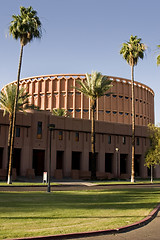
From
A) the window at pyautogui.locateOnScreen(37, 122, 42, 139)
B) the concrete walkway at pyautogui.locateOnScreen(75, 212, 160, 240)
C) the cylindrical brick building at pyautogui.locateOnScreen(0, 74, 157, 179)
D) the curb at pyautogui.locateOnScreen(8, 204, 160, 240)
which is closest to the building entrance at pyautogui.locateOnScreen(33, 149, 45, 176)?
the cylindrical brick building at pyautogui.locateOnScreen(0, 74, 157, 179)

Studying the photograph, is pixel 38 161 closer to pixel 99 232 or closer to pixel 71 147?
pixel 71 147

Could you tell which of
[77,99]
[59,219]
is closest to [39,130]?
[59,219]

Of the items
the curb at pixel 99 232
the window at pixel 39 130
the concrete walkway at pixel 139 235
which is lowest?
the concrete walkway at pixel 139 235

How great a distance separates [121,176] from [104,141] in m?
6.67

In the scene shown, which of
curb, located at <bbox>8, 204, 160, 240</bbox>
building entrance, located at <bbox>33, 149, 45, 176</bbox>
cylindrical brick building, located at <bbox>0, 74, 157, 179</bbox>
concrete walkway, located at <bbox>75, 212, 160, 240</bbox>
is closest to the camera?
curb, located at <bbox>8, 204, 160, 240</bbox>

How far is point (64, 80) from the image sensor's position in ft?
295

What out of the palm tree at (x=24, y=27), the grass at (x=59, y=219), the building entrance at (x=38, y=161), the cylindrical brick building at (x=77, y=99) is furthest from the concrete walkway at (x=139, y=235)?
the cylindrical brick building at (x=77, y=99)

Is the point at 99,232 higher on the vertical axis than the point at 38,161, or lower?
lower

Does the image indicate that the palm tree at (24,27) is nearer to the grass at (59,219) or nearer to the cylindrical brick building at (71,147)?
the cylindrical brick building at (71,147)

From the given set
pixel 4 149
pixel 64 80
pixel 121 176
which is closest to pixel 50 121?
pixel 4 149

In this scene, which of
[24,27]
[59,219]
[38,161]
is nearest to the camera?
[59,219]

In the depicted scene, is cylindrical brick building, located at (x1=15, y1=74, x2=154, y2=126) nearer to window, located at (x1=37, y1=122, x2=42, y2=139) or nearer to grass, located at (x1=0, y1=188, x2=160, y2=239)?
window, located at (x1=37, y1=122, x2=42, y2=139)

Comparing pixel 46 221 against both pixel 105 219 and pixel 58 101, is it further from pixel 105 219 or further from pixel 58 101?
pixel 58 101

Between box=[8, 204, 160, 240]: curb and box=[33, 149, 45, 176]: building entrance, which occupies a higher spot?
box=[33, 149, 45, 176]: building entrance
